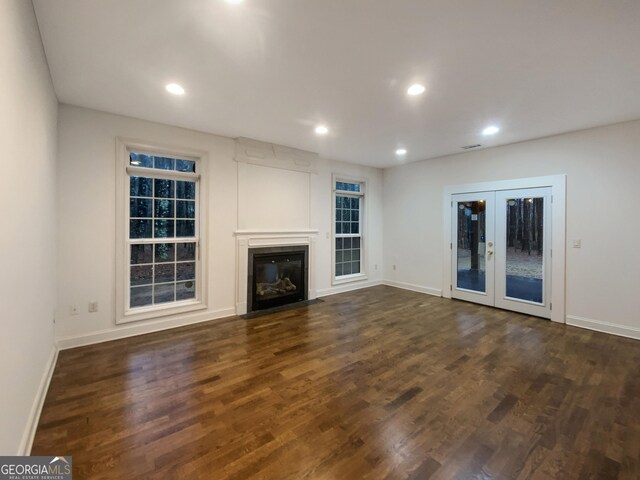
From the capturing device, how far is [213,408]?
85.6 inches

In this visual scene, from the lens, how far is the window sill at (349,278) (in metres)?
5.86

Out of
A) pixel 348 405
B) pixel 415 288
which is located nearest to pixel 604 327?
pixel 415 288

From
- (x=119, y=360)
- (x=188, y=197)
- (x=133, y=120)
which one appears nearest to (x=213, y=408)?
(x=119, y=360)

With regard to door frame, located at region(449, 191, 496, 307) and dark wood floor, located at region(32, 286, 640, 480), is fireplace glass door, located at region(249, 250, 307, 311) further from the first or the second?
door frame, located at region(449, 191, 496, 307)

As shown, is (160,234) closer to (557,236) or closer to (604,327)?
(557,236)

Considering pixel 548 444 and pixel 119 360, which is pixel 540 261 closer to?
pixel 548 444

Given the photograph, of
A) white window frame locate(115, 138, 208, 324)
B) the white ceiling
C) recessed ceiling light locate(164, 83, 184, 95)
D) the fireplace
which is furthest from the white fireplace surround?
recessed ceiling light locate(164, 83, 184, 95)

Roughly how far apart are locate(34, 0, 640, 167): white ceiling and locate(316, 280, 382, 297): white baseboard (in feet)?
10.3

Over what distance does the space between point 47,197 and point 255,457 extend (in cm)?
272

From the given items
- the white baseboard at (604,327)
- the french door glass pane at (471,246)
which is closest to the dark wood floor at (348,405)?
the white baseboard at (604,327)

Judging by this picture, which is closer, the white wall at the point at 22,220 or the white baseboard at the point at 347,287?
the white wall at the point at 22,220

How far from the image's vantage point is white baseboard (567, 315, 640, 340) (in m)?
3.60

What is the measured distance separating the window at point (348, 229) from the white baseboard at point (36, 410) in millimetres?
4270

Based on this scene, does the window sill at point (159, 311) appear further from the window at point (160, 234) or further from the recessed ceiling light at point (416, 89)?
the recessed ceiling light at point (416, 89)
